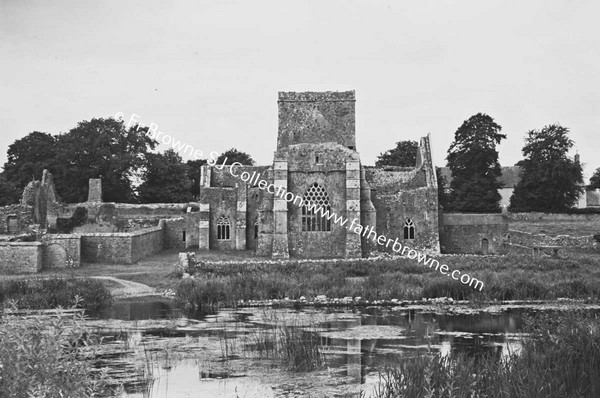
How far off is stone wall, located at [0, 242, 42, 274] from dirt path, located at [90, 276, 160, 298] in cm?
434

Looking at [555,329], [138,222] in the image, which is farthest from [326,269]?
[138,222]

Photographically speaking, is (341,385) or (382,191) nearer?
(341,385)

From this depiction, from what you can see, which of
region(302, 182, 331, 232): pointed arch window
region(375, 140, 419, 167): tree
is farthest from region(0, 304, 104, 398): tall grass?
region(375, 140, 419, 167): tree

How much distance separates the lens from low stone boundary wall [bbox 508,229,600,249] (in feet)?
136

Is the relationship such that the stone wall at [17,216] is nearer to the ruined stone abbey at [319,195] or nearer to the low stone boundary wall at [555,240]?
the ruined stone abbey at [319,195]

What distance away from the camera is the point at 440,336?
698 inches

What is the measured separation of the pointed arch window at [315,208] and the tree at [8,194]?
3201cm

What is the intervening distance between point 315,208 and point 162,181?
2629 cm

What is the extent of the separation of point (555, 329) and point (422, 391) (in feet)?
17.3

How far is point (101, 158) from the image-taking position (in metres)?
59.8

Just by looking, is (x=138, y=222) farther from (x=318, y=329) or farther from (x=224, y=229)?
(x=318, y=329)

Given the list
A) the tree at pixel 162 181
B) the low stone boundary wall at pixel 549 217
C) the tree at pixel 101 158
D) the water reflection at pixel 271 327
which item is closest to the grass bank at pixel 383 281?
the water reflection at pixel 271 327

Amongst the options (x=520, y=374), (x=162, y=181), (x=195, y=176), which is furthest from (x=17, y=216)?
(x=520, y=374)

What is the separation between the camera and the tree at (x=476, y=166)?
61062 millimetres
